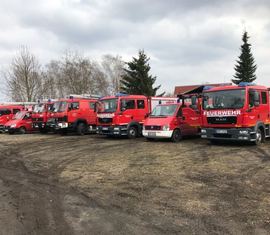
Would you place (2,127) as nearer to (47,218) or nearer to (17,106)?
(17,106)

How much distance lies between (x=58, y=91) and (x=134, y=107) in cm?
4312

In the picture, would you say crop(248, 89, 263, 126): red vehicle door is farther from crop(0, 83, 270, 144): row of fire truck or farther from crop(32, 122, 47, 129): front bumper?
crop(32, 122, 47, 129): front bumper

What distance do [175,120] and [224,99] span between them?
318 centimetres

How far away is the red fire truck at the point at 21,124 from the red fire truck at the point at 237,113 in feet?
52.0

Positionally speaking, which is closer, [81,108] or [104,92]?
[81,108]

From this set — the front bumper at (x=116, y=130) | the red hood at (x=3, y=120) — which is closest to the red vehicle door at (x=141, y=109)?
the front bumper at (x=116, y=130)

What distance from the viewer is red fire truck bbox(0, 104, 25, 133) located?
28.4 metres

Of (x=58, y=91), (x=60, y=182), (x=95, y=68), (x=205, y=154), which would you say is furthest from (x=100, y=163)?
(x=95, y=68)

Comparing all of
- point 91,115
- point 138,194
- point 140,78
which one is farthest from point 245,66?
point 138,194

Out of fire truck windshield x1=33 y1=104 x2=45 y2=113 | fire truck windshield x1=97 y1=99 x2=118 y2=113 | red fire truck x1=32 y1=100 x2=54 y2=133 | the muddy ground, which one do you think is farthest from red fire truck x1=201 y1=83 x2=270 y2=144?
fire truck windshield x1=33 y1=104 x2=45 y2=113

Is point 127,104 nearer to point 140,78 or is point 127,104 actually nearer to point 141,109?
point 141,109

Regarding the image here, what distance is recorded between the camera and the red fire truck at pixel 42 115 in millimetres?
24611

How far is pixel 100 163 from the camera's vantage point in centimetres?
1110

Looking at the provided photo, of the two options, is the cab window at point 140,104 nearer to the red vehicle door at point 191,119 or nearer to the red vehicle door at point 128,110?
the red vehicle door at point 128,110
